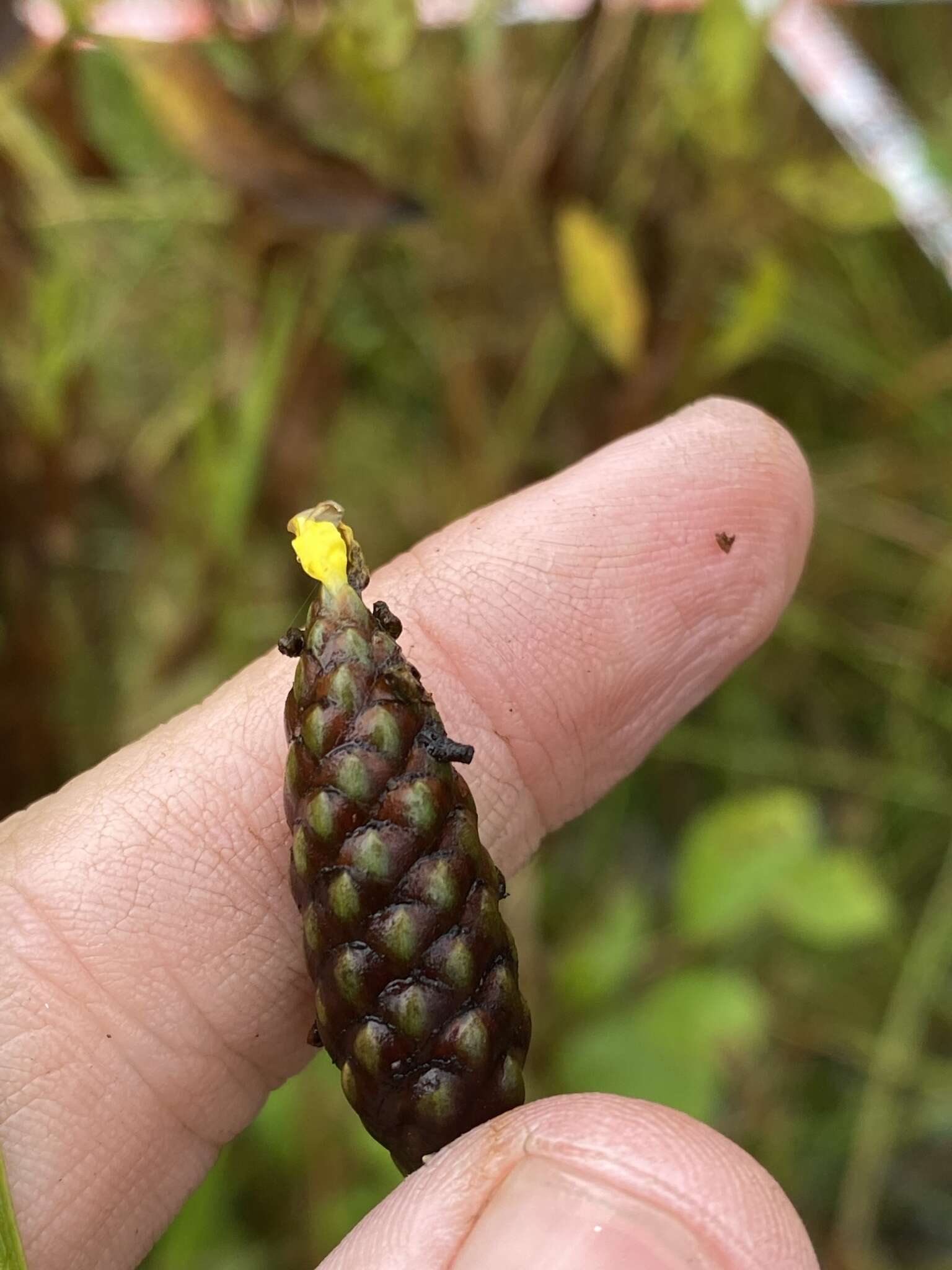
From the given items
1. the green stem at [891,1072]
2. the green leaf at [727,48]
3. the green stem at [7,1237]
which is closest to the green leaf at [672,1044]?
the green stem at [891,1072]

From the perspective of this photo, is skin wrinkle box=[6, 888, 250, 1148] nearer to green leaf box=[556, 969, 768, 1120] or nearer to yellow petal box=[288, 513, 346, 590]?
yellow petal box=[288, 513, 346, 590]

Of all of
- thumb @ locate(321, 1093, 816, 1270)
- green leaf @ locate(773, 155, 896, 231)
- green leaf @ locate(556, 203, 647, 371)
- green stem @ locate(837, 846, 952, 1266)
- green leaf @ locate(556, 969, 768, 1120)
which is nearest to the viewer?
thumb @ locate(321, 1093, 816, 1270)

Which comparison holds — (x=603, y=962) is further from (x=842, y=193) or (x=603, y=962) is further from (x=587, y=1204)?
(x=842, y=193)

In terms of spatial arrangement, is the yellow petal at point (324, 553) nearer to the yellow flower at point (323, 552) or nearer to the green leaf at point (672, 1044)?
the yellow flower at point (323, 552)

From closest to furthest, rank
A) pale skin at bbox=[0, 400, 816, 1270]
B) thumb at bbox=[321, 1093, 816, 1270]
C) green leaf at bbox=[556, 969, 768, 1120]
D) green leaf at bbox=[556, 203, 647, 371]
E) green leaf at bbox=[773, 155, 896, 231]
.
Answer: thumb at bbox=[321, 1093, 816, 1270] → pale skin at bbox=[0, 400, 816, 1270] → green leaf at bbox=[556, 969, 768, 1120] → green leaf at bbox=[556, 203, 647, 371] → green leaf at bbox=[773, 155, 896, 231]

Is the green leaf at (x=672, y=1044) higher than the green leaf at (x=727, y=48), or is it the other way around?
the green leaf at (x=727, y=48)

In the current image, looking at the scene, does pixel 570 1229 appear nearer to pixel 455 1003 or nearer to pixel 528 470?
pixel 455 1003

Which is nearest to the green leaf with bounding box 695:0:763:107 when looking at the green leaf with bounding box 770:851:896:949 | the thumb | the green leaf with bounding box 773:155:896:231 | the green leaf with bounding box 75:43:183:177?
the green leaf with bounding box 773:155:896:231
